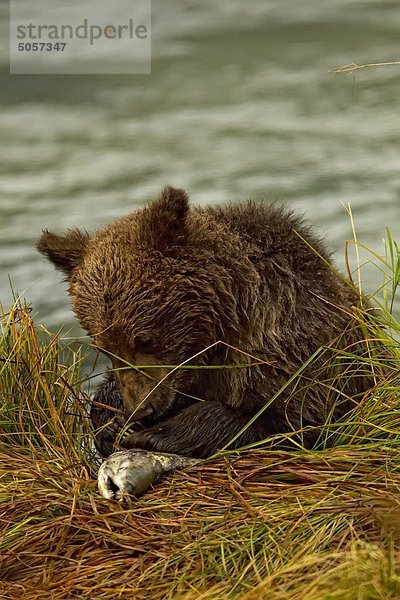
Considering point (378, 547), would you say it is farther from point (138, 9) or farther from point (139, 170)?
point (138, 9)

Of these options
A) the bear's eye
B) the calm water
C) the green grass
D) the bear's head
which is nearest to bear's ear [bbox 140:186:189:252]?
the bear's head

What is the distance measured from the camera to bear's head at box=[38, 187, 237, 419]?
4668mm

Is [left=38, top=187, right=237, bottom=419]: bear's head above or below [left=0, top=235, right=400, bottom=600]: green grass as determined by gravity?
above

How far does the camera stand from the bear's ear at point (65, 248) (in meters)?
5.07

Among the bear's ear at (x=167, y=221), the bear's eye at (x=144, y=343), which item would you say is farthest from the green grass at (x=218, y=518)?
the bear's ear at (x=167, y=221)

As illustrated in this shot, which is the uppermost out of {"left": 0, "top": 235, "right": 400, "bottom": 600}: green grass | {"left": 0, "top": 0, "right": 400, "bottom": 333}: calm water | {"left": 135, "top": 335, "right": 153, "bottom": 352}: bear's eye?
{"left": 0, "top": 0, "right": 400, "bottom": 333}: calm water

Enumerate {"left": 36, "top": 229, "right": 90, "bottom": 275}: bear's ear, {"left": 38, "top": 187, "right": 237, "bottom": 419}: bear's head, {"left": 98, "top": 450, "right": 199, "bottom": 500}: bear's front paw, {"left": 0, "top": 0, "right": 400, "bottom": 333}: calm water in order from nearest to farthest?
{"left": 98, "top": 450, "right": 199, "bottom": 500}: bear's front paw < {"left": 38, "top": 187, "right": 237, "bottom": 419}: bear's head < {"left": 36, "top": 229, "right": 90, "bottom": 275}: bear's ear < {"left": 0, "top": 0, "right": 400, "bottom": 333}: calm water

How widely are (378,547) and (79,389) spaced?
2048 mm

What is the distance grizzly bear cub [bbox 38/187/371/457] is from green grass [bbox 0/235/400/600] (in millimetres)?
147

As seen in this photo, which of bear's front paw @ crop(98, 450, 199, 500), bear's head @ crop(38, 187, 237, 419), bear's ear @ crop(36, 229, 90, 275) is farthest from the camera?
bear's ear @ crop(36, 229, 90, 275)

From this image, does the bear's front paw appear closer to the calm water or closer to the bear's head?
the bear's head

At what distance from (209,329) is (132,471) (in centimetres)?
69

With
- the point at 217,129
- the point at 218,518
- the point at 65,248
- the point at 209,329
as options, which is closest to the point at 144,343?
the point at 209,329

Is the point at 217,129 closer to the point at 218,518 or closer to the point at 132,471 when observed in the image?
the point at 132,471
